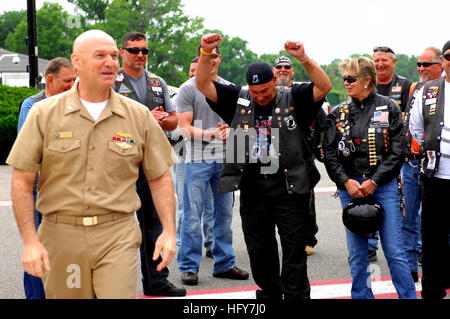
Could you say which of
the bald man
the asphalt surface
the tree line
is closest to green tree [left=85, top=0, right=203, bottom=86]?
the tree line

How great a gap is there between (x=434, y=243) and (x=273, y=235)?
1.34 metres

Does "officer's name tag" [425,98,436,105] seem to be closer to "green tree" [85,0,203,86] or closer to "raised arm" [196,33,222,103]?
"raised arm" [196,33,222,103]

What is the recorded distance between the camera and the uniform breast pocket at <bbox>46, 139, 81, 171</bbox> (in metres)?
3.22

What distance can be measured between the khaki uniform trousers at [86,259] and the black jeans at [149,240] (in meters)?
1.93

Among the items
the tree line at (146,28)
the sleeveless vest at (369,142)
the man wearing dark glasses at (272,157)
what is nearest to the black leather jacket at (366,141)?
the sleeveless vest at (369,142)

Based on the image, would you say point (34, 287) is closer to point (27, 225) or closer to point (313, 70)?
point (27, 225)

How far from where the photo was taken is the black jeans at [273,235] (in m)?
4.51

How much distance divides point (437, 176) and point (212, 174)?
2.26 meters

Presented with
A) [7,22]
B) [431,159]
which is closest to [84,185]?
[431,159]

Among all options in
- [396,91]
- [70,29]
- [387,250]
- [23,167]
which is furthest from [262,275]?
[70,29]

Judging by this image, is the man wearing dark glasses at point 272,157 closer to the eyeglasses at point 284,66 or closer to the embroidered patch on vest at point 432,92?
the embroidered patch on vest at point 432,92

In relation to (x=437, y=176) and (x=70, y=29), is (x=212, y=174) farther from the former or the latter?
(x=70, y=29)

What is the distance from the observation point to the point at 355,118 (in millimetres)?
4945

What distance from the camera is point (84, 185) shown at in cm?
325
